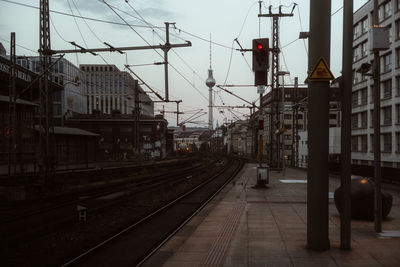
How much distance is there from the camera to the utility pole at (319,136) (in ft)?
25.3

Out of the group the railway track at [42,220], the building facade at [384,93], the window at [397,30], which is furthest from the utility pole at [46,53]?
the window at [397,30]

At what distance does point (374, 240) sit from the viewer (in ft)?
28.4

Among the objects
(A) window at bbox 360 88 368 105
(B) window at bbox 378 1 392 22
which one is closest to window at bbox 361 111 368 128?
(A) window at bbox 360 88 368 105

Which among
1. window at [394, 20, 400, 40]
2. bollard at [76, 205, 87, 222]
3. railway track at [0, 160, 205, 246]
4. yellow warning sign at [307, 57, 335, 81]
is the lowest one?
railway track at [0, 160, 205, 246]

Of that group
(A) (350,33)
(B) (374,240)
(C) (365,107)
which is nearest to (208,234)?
(B) (374,240)

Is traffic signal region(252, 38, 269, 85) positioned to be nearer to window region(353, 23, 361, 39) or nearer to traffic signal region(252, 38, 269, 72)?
traffic signal region(252, 38, 269, 72)

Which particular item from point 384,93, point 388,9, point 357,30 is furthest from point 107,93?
point 388,9

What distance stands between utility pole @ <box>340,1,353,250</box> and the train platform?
49 centimetres

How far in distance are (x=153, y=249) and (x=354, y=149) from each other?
Result: 51971 millimetres

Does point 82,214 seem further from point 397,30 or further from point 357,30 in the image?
point 357,30

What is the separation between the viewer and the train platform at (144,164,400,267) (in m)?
7.25

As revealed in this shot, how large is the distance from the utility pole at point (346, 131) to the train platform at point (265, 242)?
1.61ft

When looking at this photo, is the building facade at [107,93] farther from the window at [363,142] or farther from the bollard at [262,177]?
the bollard at [262,177]

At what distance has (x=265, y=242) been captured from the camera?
873 centimetres
